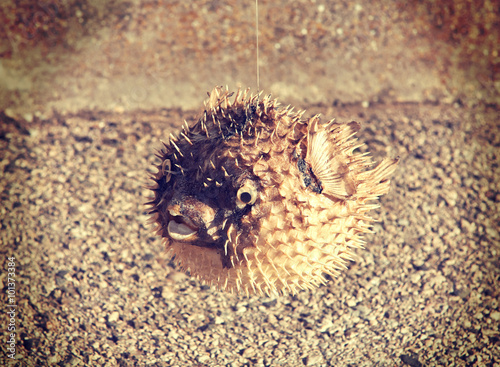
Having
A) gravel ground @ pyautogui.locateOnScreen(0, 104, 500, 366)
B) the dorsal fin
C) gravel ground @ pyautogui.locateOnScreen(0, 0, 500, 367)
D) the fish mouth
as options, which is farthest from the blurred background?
the fish mouth

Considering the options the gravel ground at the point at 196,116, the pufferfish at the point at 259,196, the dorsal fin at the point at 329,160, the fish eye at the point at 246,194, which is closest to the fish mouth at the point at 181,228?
the pufferfish at the point at 259,196

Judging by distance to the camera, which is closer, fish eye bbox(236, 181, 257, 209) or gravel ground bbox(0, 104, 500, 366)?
fish eye bbox(236, 181, 257, 209)

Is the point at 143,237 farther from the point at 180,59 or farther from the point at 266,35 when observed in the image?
the point at 266,35

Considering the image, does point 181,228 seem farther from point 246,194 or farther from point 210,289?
point 210,289

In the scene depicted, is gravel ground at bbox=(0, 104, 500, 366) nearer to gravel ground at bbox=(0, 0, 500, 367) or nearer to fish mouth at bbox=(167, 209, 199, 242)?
gravel ground at bbox=(0, 0, 500, 367)

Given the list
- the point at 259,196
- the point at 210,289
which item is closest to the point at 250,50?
the point at 210,289

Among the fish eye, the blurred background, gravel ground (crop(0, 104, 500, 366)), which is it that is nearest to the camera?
the fish eye

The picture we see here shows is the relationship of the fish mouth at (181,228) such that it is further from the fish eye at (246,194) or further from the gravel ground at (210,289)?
the gravel ground at (210,289)

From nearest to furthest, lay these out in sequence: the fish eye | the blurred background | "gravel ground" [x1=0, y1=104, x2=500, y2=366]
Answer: the fish eye < "gravel ground" [x1=0, y1=104, x2=500, y2=366] < the blurred background
